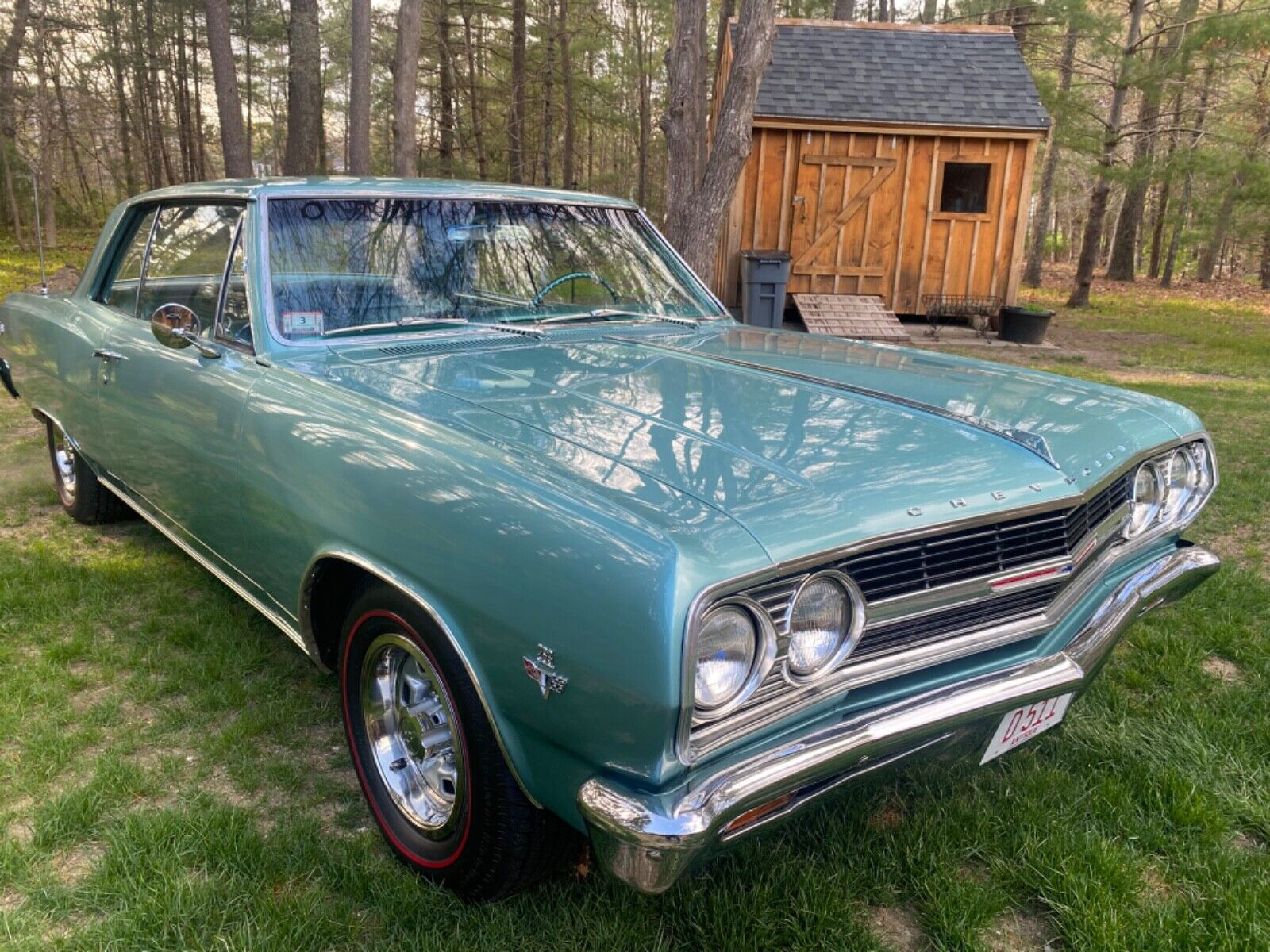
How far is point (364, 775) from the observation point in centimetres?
238

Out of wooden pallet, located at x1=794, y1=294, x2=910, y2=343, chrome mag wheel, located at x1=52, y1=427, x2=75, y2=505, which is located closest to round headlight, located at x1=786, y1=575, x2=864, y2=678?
chrome mag wheel, located at x1=52, y1=427, x2=75, y2=505

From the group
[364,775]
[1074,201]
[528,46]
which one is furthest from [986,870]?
[1074,201]

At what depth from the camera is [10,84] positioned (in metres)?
19.1

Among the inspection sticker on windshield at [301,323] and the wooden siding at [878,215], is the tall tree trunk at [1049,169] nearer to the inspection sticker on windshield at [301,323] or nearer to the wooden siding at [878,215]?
the wooden siding at [878,215]

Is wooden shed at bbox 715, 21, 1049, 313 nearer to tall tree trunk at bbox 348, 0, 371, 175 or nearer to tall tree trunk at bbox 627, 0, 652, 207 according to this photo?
tall tree trunk at bbox 348, 0, 371, 175

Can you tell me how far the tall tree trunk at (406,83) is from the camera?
10.7m

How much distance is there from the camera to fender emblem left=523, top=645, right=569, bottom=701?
1653 millimetres

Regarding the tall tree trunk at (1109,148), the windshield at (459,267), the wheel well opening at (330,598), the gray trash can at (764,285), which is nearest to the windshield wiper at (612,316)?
the windshield at (459,267)

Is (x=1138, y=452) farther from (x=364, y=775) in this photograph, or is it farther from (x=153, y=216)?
(x=153, y=216)

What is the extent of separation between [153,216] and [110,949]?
111 inches

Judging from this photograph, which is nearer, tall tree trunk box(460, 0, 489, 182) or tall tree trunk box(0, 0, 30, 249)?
tall tree trunk box(0, 0, 30, 249)

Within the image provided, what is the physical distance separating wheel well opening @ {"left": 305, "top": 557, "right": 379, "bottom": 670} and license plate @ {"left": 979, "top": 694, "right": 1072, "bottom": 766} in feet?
4.87

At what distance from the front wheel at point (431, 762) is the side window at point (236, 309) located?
1.07 m

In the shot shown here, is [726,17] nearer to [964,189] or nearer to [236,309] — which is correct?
[964,189]
